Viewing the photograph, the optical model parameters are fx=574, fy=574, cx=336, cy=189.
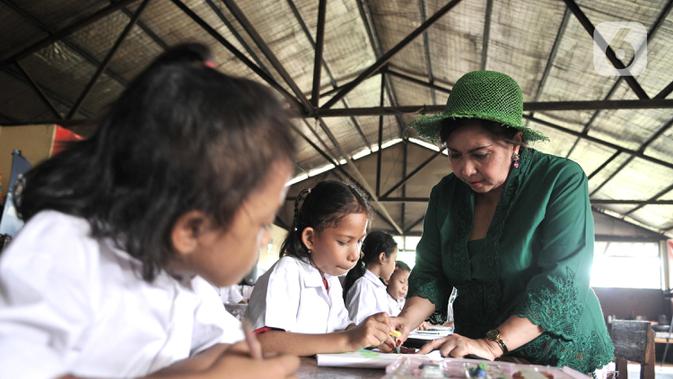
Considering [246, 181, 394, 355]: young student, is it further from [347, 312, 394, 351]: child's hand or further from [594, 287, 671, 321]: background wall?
[594, 287, 671, 321]: background wall

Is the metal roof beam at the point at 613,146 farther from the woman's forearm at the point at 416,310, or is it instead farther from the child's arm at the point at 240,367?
the child's arm at the point at 240,367

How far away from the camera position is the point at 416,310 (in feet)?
5.26

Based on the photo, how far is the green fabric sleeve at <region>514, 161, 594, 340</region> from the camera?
127cm

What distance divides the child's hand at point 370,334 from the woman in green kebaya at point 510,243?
15cm

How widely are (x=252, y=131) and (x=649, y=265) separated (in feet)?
49.6

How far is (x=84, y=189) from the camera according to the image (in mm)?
655

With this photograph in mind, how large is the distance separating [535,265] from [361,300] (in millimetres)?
1586

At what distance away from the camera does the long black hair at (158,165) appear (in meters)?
0.64

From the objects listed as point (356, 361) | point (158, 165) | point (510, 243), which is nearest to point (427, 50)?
point (510, 243)

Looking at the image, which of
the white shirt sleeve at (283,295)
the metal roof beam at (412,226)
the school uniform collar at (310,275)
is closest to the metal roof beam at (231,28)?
the school uniform collar at (310,275)

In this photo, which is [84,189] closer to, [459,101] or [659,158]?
[459,101]

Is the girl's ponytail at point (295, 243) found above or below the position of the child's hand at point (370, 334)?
above

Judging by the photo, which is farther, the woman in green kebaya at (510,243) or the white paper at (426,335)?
the white paper at (426,335)

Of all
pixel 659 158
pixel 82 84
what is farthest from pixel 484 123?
pixel 659 158
